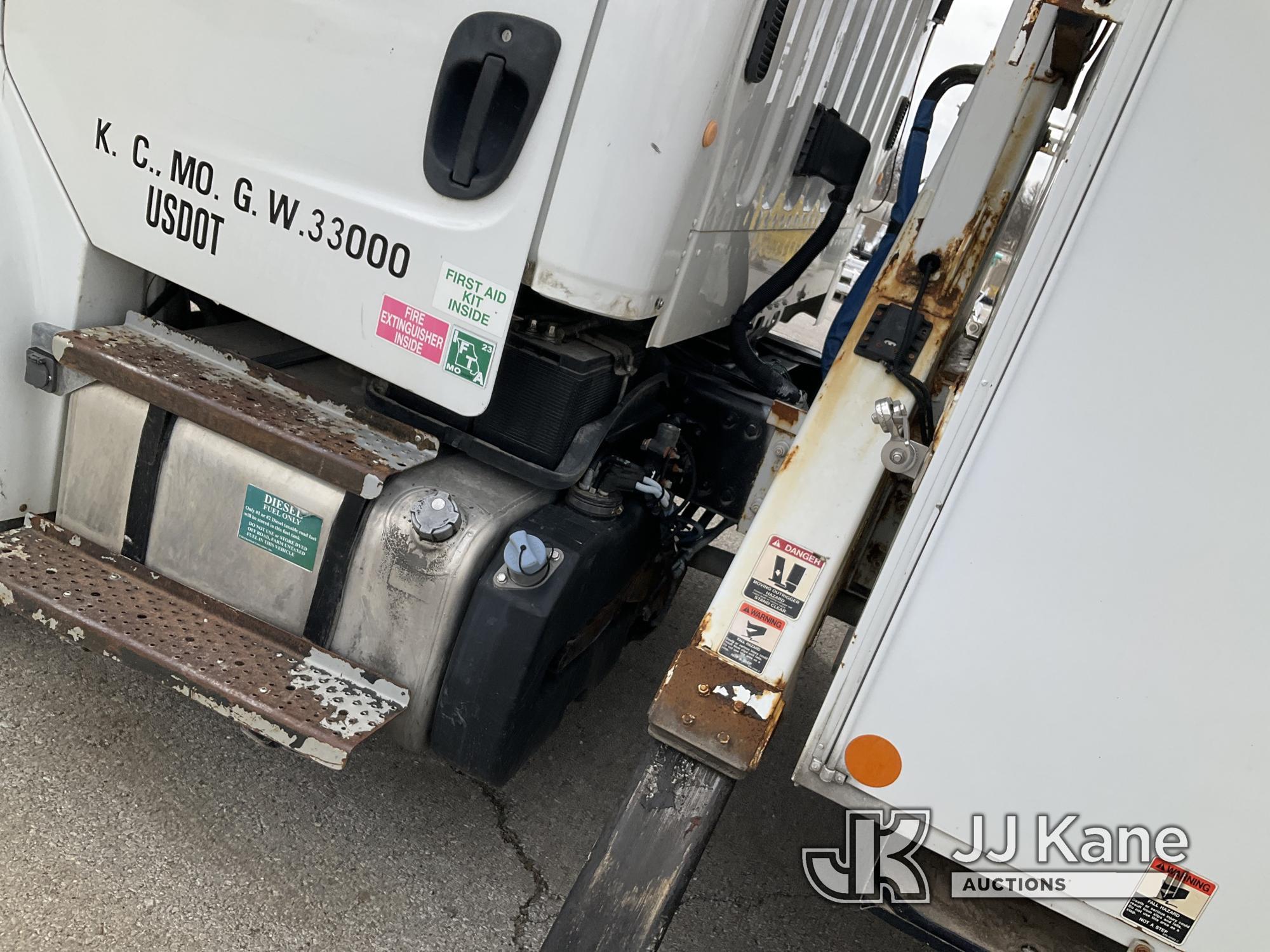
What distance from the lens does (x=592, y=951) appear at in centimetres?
154

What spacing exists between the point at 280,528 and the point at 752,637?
36.7 inches

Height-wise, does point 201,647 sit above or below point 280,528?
below

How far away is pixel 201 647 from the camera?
181 centimetres

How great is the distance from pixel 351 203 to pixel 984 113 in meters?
1.13

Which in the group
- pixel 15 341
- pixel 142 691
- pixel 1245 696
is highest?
pixel 1245 696

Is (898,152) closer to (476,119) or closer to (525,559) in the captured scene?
(476,119)

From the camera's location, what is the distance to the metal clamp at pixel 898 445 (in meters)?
1.48

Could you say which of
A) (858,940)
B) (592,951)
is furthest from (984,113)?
(858,940)

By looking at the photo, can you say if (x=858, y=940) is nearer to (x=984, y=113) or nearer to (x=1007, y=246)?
(x=1007, y=246)

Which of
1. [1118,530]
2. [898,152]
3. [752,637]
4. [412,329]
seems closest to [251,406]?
[412,329]

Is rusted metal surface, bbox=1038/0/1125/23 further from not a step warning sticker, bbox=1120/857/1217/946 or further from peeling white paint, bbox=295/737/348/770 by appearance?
peeling white paint, bbox=295/737/348/770

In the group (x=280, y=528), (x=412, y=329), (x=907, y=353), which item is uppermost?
(x=907, y=353)

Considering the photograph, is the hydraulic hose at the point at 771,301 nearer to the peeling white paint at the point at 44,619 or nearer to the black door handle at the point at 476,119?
the black door handle at the point at 476,119

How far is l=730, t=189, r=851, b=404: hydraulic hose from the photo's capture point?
6.92 ft
